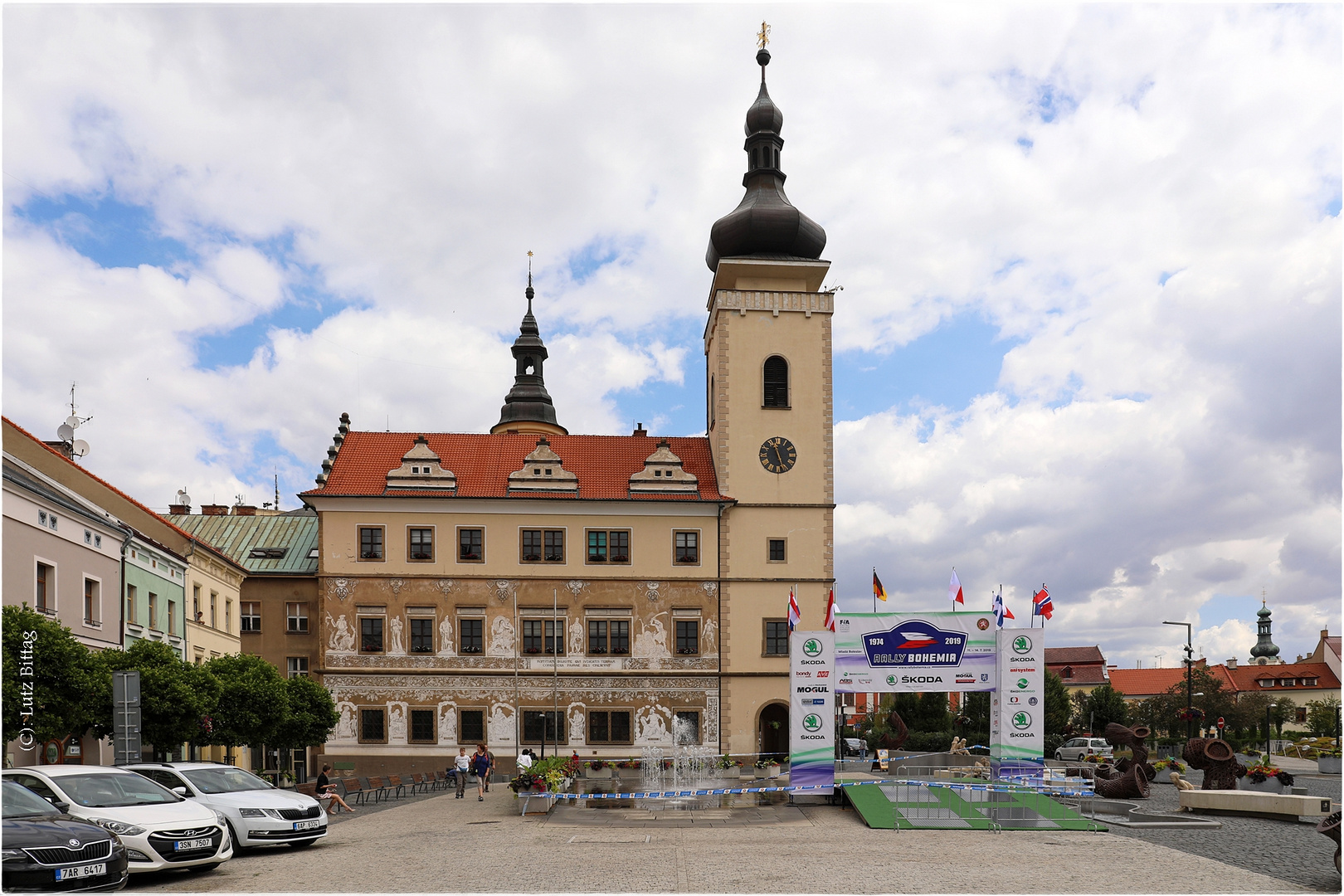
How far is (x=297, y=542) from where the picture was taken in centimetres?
5584

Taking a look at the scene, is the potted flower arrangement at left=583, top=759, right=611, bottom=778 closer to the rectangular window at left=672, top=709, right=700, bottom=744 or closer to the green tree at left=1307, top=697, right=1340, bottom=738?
the rectangular window at left=672, top=709, right=700, bottom=744

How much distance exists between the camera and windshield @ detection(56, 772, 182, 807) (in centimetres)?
1678

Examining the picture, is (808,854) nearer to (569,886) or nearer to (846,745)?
(569,886)

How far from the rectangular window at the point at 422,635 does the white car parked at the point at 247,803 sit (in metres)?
26.8

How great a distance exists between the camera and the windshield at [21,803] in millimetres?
14914

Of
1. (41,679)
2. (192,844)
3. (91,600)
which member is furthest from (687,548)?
(192,844)

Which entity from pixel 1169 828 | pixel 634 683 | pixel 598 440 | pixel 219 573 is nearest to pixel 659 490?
pixel 598 440

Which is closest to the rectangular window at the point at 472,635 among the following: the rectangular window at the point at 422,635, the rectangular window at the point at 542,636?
the rectangular window at the point at 422,635

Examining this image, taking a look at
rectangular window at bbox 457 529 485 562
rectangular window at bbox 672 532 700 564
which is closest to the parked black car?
rectangular window at bbox 457 529 485 562

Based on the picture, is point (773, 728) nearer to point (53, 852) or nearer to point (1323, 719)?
point (53, 852)

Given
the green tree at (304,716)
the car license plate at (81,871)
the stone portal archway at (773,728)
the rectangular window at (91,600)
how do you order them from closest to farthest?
the car license plate at (81,871) < the rectangular window at (91,600) < the green tree at (304,716) < the stone portal archway at (773,728)

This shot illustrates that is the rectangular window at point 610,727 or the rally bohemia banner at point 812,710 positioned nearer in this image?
the rally bohemia banner at point 812,710

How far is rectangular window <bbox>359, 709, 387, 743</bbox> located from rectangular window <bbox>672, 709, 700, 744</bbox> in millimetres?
11958

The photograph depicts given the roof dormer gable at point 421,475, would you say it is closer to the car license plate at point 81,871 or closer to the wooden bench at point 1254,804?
the wooden bench at point 1254,804
